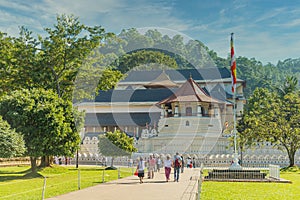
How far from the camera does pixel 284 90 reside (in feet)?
178

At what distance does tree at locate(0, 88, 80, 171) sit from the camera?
25.6m

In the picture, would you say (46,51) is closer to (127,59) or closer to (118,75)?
(118,75)

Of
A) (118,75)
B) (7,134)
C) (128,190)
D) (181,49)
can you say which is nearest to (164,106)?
(118,75)

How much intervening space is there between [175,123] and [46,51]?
58.5 feet

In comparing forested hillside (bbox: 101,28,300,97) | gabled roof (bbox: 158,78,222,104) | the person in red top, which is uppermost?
forested hillside (bbox: 101,28,300,97)

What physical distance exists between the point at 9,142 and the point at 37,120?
11.3 ft

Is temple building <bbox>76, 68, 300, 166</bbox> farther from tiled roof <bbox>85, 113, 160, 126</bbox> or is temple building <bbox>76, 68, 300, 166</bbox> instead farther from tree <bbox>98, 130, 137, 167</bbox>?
tree <bbox>98, 130, 137, 167</bbox>

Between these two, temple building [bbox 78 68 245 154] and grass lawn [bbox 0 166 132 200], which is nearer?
grass lawn [bbox 0 166 132 200]

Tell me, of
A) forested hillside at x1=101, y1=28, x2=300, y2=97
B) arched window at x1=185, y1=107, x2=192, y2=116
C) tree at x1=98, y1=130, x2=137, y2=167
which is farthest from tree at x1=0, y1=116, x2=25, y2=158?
forested hillside at x1=101, y1=28, x2=300, y2=97

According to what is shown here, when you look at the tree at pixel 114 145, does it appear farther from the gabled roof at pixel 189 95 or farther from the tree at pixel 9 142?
the gabled roof at pixel 189 95

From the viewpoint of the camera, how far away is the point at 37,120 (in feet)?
85.5

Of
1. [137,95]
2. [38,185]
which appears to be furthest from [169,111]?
[38,185]

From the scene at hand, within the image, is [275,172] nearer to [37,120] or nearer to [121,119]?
[37,120]

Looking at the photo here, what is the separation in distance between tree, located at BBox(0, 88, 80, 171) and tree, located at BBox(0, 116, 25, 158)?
1.83 meters
